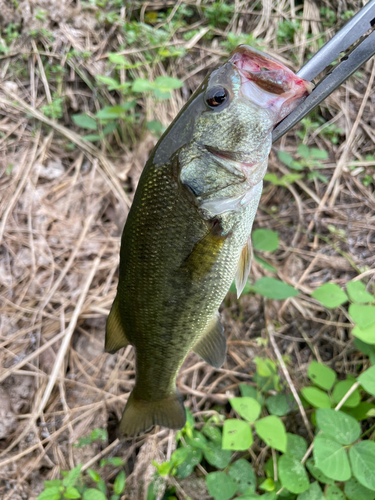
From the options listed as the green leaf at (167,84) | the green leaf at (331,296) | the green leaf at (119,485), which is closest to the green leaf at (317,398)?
the green leaf at (331,296)

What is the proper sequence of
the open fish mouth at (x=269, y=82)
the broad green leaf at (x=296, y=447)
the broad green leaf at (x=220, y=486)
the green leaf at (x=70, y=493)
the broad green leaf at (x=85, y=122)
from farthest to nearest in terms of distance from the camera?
the broad green leaf at (x=85, y=122) → the broad green leaf at (x=296, y=447) → the broad green leaf at (x=220, y=486) → the green leaf at (x=70, y=493) → the open fish mouth at (x=269, y=82)

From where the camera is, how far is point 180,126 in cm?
125

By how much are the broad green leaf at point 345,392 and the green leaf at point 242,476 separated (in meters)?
0.65

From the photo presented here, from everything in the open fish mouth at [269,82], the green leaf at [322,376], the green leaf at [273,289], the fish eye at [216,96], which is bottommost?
the green leaf at [322,376]

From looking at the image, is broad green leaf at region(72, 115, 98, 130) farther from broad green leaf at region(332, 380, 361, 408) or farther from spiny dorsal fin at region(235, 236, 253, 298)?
broad green leaf at region(332, 380, 361, 408)

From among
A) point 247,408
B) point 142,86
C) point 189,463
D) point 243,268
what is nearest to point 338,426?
point 247,408

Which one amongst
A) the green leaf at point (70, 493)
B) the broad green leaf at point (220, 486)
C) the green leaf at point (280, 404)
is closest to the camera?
the green leaf at point (70, 493)

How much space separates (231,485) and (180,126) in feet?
6.10

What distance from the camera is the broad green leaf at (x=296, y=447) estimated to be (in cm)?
190

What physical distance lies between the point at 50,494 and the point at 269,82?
6.90 feet

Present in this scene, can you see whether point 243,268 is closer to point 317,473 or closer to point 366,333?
point 366,333

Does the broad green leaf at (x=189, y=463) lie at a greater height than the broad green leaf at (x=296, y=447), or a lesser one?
lesser

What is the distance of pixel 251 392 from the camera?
2.21 metres

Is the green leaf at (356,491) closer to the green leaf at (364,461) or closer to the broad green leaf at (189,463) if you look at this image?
the green leaf at (364,461)
